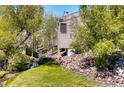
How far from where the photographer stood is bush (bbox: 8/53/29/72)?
5.24 metres

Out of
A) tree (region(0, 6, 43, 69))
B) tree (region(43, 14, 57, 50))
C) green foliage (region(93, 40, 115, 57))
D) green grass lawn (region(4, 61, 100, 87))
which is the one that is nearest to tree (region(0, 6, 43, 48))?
tree (region(0, 6, 43, 69))

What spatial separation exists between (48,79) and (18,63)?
1.79 ft

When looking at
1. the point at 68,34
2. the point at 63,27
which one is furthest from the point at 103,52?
the point at 63,27

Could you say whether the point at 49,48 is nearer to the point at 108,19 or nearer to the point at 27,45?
the point at 27,45

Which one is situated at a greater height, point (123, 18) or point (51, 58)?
point (123, 18)

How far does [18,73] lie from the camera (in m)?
5.15

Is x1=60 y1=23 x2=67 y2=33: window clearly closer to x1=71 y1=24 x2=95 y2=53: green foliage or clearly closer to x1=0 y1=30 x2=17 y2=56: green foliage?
x1=71 y1=24 x2=95 y2=53: green foliage

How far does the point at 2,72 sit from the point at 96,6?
1425mm

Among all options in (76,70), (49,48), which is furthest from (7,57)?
(76,70)

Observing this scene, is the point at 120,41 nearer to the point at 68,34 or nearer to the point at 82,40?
the point at 82,40

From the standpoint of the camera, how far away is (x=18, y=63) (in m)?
5.28

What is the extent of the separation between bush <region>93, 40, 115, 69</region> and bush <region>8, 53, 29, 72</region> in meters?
0.89
